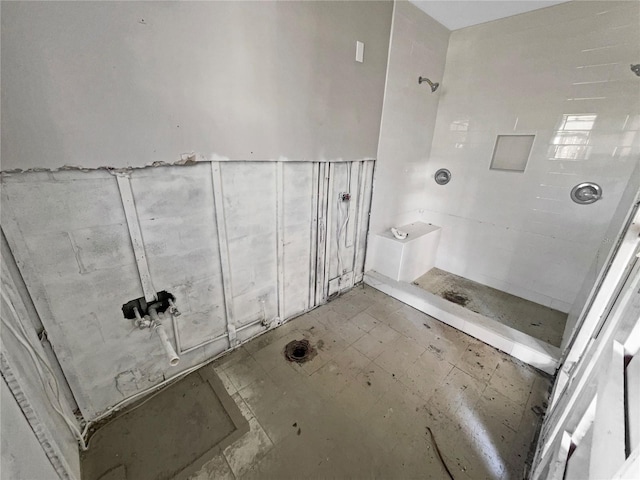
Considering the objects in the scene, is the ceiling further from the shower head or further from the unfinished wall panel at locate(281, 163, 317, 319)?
the unfinished wall panel at locate(281, 163, 317, 319)

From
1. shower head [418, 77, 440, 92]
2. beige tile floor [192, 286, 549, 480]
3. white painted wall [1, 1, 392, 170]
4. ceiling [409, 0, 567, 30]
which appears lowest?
beige tile floor [192, 286, 549, 480]

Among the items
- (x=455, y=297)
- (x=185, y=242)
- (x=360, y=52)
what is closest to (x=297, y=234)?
(x=185, y=242)

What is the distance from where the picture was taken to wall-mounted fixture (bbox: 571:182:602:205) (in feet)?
7.26

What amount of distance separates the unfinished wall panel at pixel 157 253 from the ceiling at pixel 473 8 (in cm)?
165

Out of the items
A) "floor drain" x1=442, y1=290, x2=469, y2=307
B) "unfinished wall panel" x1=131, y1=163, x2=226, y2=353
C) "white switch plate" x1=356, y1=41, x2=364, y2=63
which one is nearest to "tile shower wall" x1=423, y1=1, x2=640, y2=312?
"floor drain" x1=442, y1=290, x2=469, y2=307

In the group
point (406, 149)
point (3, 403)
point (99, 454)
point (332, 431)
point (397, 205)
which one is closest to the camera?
point (3, 403)

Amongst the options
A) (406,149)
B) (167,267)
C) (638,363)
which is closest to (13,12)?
(167,267)

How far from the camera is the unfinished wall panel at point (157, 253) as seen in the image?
1.15m

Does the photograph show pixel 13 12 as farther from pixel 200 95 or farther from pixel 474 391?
pixel 474 391

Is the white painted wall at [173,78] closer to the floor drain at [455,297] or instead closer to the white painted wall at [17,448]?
the white painted wall at [17,448]

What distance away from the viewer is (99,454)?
4.34 ft

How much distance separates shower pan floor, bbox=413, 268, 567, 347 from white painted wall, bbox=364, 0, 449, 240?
0.90 meters

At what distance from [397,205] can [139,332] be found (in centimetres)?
269

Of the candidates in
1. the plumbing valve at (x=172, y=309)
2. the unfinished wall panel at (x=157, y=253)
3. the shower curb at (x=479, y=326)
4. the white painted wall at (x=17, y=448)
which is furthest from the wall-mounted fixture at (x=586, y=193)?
the white painted wall at (x=17, y=448)
